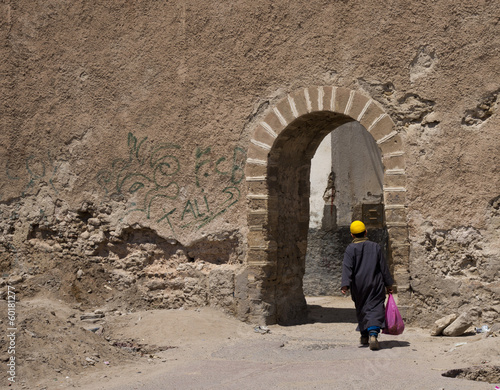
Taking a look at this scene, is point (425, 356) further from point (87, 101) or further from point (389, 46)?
point (87, 101)

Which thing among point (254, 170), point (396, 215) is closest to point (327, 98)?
point (254, 170)

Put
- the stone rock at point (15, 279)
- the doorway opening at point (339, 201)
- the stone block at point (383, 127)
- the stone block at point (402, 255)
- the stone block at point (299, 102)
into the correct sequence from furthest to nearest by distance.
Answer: the doorway opening at point (339, 201), the stone rock at point (15, 279), the stone block at point (299, 102), the stone block at point (383, 127), the stone block at point (402, 255)

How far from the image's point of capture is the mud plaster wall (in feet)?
18.4

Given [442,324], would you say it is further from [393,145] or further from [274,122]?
[274,122]

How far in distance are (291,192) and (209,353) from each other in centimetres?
222

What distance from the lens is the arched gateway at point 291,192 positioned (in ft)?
19.1

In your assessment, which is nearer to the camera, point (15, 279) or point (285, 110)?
point (285, 110)

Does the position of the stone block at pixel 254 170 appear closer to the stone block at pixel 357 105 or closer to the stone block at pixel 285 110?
the stone block at pixel 285 110

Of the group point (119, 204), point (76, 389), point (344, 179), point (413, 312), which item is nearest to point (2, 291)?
point (119, 204)

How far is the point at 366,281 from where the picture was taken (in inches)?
204

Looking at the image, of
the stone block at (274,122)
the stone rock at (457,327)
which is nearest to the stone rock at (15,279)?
the stone block at (274,122)

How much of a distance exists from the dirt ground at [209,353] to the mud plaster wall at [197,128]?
1.85 ft

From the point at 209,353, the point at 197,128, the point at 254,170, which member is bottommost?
the point at 209,353

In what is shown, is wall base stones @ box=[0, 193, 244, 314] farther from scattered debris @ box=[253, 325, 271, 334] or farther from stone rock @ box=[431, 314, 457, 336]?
stone rock @ box=[431, 314, 457, 336]
